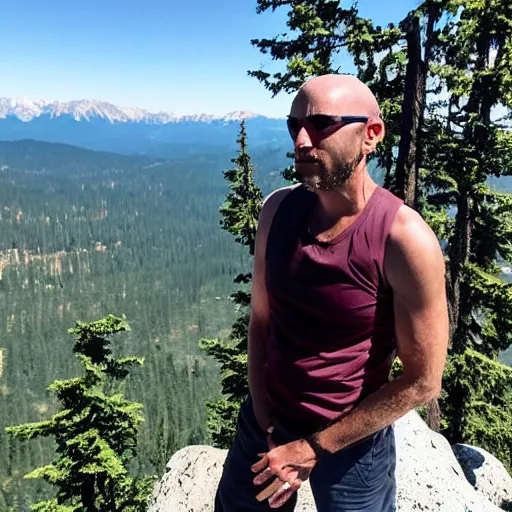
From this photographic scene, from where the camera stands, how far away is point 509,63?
9.34 m

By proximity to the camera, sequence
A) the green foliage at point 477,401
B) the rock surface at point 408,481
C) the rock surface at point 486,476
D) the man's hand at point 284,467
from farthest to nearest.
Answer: the green foliage at point 477,401, the rock surface at point 486,476, the rock surface at point 408,481, the man's hand at point 284,467

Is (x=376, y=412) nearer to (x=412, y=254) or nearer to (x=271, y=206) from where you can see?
(x=412, y=254)

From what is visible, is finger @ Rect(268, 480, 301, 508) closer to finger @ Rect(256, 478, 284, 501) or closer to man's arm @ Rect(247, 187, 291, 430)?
finger @ Rect(256, 478, 284, 501)

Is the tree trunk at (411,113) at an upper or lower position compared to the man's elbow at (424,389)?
upper

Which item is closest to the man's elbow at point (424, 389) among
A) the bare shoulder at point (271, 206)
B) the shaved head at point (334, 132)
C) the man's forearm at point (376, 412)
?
the man's forearm at point (376, 412)

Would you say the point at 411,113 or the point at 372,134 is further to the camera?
the point at 411,113

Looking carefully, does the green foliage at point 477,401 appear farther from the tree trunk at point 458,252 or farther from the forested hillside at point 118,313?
the forested hillside at point 118,313

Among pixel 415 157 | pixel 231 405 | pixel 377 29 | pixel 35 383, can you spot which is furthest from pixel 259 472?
pixel 35 383

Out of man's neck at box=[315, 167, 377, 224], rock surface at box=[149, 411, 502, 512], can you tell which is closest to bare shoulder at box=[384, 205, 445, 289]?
man's neck at box=[315, 167, 377, 224]

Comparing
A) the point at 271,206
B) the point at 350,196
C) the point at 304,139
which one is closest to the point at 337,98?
the point at 304,139

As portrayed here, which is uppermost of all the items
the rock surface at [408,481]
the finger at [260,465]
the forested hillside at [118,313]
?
the finger at [260,465]

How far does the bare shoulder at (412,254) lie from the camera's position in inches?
69.5

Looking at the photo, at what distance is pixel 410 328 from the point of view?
188cm

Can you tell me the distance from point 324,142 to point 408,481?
4320 mm
